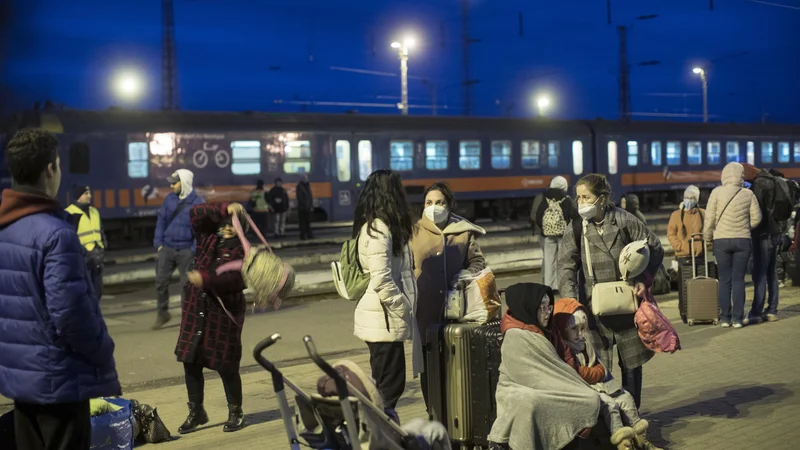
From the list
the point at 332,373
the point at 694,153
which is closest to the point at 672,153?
the point at 694,153

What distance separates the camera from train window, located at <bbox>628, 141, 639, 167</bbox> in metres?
38.2

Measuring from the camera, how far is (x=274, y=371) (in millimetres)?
4383

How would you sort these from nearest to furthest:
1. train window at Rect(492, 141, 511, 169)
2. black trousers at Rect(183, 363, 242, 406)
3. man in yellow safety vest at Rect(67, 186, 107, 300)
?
black trousers at Rect(183, 363, 242, 406) < man in yellow safety vest at Rect(67, 186, 107, 300) < train window at Rect(492, 141, 511, 169)

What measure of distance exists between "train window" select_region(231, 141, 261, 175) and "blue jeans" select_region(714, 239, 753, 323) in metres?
18.1

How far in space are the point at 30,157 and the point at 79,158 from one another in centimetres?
2162

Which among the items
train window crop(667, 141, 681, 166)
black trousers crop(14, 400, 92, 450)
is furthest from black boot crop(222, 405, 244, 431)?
train window crop(667, 141, 681, 166)

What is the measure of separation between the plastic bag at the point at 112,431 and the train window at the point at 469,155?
26.6 meters

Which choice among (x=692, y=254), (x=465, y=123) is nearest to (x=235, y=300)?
(x=692, y=254)

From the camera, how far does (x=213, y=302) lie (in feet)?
24.4

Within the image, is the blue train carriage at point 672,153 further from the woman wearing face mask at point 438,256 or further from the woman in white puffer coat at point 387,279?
the woman in white puffer coat at point 387,279

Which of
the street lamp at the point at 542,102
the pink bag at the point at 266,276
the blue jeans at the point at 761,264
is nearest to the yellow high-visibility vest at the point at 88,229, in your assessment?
the pink bag at the point at 266,276

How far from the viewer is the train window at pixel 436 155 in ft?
104

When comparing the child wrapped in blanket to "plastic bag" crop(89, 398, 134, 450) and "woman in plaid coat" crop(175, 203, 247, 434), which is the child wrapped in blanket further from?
"plastic bag" crop(89, 398, 134, 450)

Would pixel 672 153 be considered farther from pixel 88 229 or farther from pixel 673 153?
pixel 88 229
